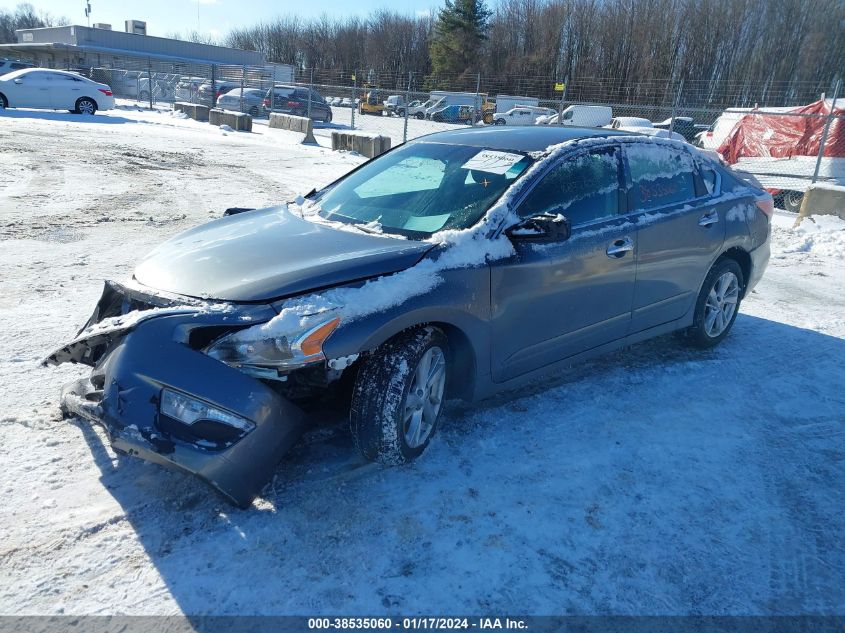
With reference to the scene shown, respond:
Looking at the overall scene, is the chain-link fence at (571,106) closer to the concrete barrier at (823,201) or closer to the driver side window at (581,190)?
the concrete barrier at (823,201)

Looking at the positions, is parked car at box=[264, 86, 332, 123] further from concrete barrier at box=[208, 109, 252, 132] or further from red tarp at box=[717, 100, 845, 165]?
red tarp at box=[717, 100, 845, 165]

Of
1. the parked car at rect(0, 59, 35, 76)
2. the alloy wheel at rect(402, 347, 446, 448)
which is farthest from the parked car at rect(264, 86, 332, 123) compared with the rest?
the alloy wheel at rect(402, 347, 446, 448)

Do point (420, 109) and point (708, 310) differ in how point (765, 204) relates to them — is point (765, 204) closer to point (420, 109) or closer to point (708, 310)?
point (708, 310)

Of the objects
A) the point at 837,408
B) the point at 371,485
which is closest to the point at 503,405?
the point at 371,485

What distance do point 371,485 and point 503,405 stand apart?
3.87 ft

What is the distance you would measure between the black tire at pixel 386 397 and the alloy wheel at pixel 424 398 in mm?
44

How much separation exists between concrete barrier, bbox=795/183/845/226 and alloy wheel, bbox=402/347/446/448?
8.86 meters

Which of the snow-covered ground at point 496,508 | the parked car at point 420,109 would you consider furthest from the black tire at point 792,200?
the parked car at point 420,109

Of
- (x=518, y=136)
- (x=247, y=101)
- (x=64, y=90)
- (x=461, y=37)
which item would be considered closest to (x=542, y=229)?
(x=518, y=136)

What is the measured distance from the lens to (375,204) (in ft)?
13.0

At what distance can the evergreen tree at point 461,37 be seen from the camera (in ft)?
207

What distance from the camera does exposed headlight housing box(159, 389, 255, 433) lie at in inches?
102

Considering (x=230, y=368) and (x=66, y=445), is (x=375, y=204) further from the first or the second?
(x=66, y=445)

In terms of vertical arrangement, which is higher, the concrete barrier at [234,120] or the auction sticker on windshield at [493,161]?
the auction sticker on windshield at [493,161]
